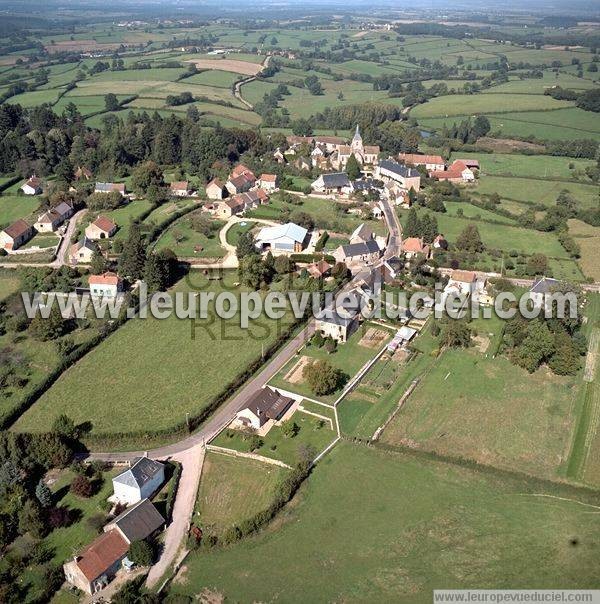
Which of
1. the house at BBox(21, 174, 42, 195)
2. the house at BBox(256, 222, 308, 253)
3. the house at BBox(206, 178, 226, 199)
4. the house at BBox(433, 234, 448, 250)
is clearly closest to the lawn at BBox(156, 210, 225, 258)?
the house at BBox(256, 222, 308, 253)

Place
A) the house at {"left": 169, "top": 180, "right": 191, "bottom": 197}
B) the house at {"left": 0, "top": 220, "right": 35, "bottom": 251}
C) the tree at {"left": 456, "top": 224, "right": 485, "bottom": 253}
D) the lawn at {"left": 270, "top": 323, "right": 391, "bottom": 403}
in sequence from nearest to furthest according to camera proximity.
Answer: the lawn at {"left": 270, "top": 323, "right": 391, "bottom": 403}, the tree at {"left": 456, "top": 224, "right": 485, "bottom": 253}, the house at {"left": 0, "top": 220, "right": 35, "bottom": 251}, the house at {"left": 169, "top": 180, "right": 191, "bottom": 197}

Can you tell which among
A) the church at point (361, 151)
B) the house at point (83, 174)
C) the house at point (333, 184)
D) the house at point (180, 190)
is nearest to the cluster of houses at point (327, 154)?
the church at point (361, 151)

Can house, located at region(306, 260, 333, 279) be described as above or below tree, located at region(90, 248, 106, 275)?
below

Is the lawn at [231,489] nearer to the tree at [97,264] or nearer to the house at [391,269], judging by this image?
the tree at [97,264]

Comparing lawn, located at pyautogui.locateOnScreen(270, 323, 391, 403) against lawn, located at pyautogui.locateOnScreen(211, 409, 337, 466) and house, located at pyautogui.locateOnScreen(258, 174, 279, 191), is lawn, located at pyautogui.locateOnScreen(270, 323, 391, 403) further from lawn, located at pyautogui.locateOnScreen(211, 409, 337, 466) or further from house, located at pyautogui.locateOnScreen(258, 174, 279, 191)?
house, located at pyautogui.locateOnScreen(258, 174, 279, 191)

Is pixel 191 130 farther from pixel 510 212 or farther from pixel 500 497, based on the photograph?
pixel 500 497

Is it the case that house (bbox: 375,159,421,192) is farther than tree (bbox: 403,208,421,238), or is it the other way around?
house (bbox: 375,159,421,192)
